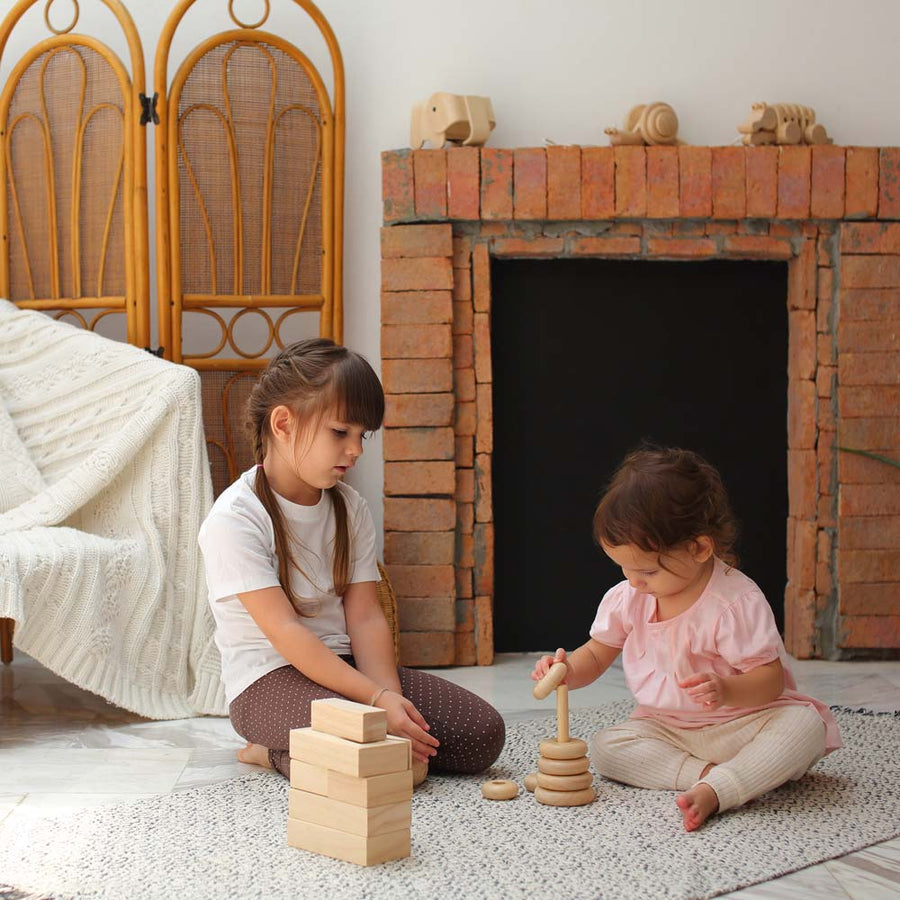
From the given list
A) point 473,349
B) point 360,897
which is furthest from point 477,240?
point 360,897

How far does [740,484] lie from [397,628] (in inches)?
38.8

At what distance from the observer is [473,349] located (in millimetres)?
→ 2918

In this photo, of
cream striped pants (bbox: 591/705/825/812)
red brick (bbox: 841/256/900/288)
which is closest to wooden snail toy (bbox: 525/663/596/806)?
cream striped pants (bbox: 591/705/825/812)

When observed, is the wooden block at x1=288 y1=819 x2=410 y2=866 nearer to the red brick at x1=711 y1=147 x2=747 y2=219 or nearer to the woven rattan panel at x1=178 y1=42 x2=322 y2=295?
the woven rattan panel at x1=178 y1=42 x2=322 y2=295

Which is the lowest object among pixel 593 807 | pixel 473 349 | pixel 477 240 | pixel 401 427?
pixel 593 807

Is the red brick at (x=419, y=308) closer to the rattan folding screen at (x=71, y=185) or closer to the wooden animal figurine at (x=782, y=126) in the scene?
the rattan folding screen at (x=71, y=185)

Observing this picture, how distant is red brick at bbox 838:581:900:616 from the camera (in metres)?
2.92

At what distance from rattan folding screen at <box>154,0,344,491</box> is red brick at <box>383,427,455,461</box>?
292 mm

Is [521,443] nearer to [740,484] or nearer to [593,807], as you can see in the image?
[740,484]

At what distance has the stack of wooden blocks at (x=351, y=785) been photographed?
1471mm

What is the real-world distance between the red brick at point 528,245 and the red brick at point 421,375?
0.31 m

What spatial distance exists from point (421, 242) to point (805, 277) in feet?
3.09

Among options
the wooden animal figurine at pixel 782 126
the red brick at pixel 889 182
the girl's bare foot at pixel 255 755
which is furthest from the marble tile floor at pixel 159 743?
the wooden animal figurine at pixel 782 126

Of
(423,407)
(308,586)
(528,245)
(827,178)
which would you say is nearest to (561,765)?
(308,586)
